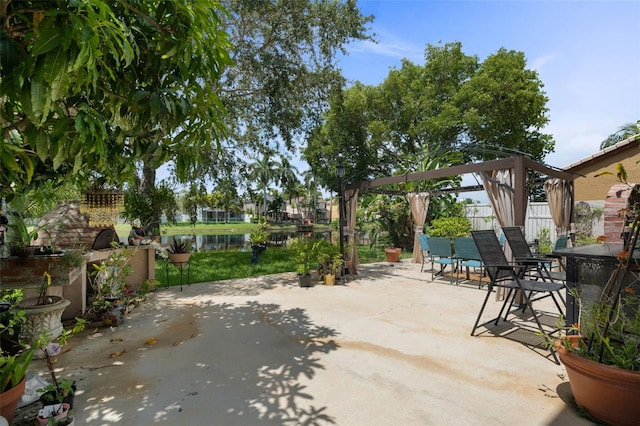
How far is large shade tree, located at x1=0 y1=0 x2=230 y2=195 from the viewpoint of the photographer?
1.18 m

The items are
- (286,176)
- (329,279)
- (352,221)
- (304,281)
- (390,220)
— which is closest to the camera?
(304,281)

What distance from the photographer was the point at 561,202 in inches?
298

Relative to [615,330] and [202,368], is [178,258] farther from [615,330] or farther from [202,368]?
[615,330]

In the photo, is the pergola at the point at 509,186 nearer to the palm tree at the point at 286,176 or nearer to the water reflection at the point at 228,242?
the water reflection at the point at 228,242

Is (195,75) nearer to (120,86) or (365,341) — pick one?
(120,86)

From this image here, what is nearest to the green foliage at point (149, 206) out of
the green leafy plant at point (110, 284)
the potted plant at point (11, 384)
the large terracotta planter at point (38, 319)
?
the green leafy plant at point (110, 284)

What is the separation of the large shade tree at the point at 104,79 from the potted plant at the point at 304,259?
15.8 feet

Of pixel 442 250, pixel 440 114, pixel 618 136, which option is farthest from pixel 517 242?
pixel 618 136

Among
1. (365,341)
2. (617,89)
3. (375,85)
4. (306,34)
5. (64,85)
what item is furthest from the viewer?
(375,85)

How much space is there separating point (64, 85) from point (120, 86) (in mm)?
871

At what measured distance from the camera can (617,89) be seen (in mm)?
5523

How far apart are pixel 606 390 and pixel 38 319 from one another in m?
4.65

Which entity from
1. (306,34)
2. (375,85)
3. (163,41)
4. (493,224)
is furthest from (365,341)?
(375,85)

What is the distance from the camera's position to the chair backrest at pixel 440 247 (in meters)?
7.21
